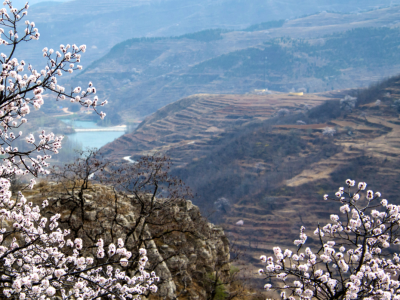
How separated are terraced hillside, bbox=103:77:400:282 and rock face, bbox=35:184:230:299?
72235 millimetres

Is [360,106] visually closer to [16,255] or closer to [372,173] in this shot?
[372,173]

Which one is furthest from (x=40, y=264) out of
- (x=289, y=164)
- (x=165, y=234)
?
(x=289, y=164)

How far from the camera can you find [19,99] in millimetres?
8000

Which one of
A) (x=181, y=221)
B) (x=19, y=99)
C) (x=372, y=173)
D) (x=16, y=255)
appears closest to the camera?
(x=19, y=99)

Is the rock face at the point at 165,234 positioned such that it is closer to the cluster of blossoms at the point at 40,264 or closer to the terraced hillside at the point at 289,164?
the cluster of blossoms at the point at 40,264

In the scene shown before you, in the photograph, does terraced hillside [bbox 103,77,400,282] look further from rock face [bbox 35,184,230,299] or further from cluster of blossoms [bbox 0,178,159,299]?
cluster of blossoms [bbox 0,178,159,299]

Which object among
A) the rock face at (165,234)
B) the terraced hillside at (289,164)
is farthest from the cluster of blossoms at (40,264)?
the terraced hillside at (289,164)

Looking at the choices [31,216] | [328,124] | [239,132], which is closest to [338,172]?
[328,124]

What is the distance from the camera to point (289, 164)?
14038cm

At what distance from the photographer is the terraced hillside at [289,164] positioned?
113 metres

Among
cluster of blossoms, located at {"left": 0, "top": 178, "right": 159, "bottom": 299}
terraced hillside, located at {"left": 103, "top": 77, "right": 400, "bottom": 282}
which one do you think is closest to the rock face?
cluster of blossoms, located at {"left": 0, "top": 178, "right": 159, "bottom": 299}

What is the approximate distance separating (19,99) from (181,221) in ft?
48.6

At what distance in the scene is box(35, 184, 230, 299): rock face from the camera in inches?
663

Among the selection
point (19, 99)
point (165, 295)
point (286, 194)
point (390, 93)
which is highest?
point (19, 99)
